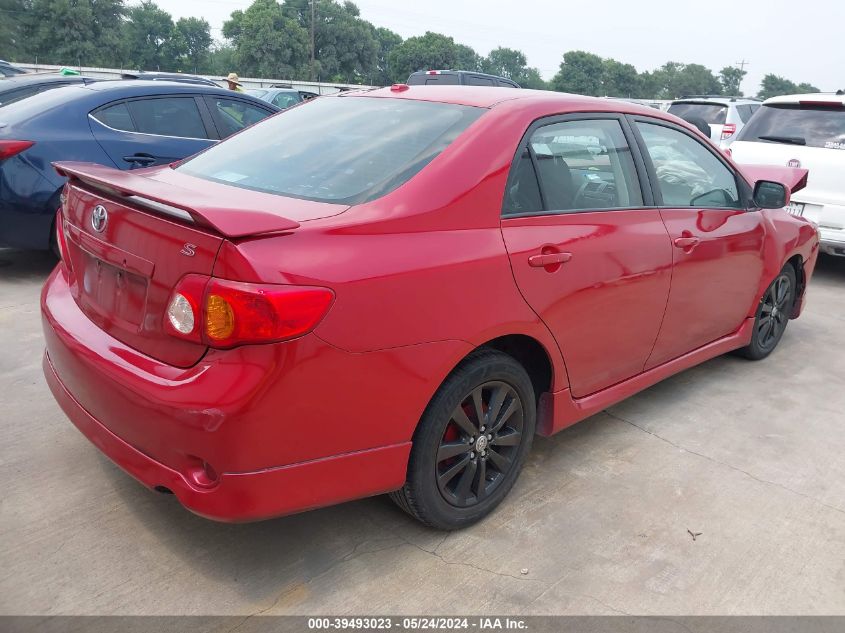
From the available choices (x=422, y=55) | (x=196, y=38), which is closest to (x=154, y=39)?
(x=196, y=38)

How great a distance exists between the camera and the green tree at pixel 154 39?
86.9 metres

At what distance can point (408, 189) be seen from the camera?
2.43 metres

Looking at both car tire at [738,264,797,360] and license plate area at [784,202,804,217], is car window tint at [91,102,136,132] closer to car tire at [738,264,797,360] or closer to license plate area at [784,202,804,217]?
car tire at [738,264,797,360]

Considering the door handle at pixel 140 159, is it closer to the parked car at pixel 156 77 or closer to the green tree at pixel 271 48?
the parked car at pixel 156 77

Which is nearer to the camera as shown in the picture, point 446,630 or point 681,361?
point 446,630

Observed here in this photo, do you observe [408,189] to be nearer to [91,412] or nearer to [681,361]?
[91,412]

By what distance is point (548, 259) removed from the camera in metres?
2.75

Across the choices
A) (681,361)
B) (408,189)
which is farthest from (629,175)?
(408,189)

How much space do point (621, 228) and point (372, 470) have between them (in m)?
1.56

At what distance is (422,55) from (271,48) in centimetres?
2548

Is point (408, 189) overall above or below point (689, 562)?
above

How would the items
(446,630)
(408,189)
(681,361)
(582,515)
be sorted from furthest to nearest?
(681,361) < (582,515) < (408,189) < (446,630)

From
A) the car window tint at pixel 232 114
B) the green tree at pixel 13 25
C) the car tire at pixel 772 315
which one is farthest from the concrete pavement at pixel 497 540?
the green tree at pixel 13 25

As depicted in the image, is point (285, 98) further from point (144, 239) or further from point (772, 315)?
point (144, 239)
